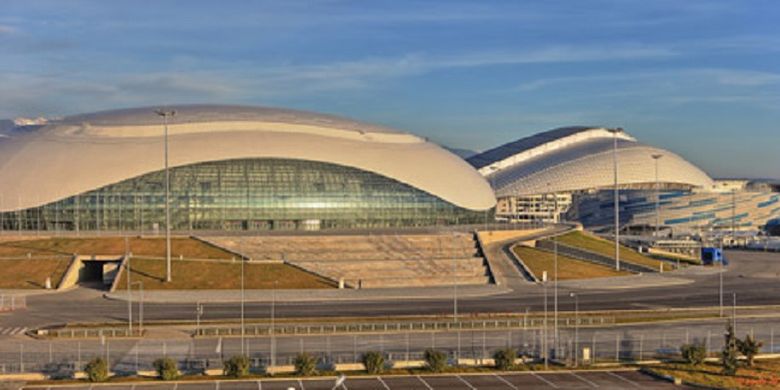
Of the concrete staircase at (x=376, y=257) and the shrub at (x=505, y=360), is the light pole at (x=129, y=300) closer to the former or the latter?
the concrete staircase at (x=376, y=257)

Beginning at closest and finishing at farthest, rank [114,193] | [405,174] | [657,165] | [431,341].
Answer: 1. [431,341]
2. [114,193]
3. [405,174]
4. [657,165]

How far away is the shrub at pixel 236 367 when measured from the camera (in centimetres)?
4181

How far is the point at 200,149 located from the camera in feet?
303

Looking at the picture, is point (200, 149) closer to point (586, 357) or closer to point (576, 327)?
point (576, 327)

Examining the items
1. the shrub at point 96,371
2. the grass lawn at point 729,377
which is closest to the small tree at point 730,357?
the grass lawn at point 729,377

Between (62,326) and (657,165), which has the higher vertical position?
(657,165)

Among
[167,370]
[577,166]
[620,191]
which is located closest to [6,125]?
[167,370]

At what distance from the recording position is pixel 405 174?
9838 cm

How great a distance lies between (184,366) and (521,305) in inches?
1155

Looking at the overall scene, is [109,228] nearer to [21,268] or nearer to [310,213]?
[21,268]

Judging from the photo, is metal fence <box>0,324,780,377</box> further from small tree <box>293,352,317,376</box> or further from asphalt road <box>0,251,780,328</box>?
asphalt road <box>0,251,780,328</box>

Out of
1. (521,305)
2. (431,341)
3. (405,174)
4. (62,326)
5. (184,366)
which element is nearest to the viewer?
(184,366)

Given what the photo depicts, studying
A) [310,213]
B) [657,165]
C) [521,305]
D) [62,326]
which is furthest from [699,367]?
[657,165]

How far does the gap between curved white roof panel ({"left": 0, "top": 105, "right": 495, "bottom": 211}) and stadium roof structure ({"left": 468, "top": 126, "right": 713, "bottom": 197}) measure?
189 ft
